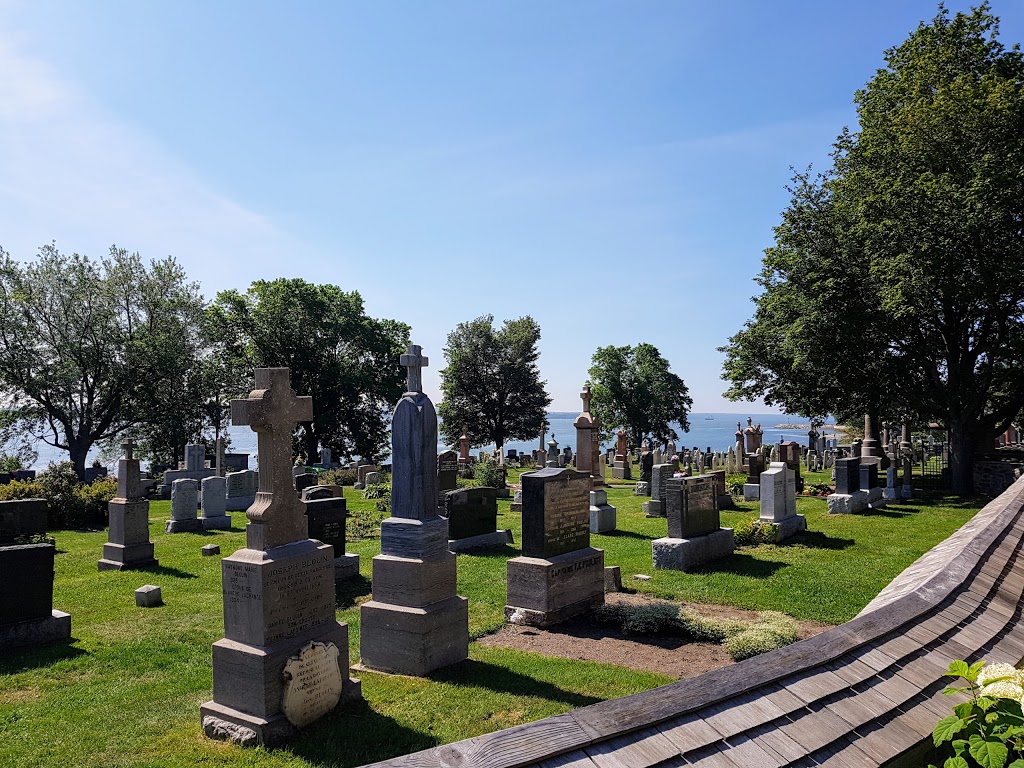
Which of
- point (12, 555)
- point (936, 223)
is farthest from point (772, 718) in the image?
point (936, 223)

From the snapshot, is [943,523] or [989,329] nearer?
[943,523]

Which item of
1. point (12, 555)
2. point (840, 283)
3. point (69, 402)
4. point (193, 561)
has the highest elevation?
point (840, 283)

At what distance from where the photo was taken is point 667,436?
57.7 metres

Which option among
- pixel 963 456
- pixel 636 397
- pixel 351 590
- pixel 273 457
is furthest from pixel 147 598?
pixel 636 397

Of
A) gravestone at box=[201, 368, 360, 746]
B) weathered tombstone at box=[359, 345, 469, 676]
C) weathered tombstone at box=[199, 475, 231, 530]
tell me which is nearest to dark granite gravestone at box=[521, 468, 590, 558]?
weathered tombstone at box=[359, 345, 469, 676]

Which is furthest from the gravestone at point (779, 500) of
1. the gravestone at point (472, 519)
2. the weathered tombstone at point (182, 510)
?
the weathered tombstone at point (182, 510)

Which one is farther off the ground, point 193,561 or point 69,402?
point 69,402

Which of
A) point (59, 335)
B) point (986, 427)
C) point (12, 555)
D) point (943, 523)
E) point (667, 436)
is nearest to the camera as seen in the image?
point (12, 555)

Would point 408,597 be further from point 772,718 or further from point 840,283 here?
point 840,283

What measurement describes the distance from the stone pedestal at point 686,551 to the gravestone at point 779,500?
8.00 feet

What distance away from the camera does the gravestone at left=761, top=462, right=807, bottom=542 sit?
14.1 m

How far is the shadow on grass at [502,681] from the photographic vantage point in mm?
6129

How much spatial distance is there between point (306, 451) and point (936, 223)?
31218mm

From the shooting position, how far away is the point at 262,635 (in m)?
5.42
